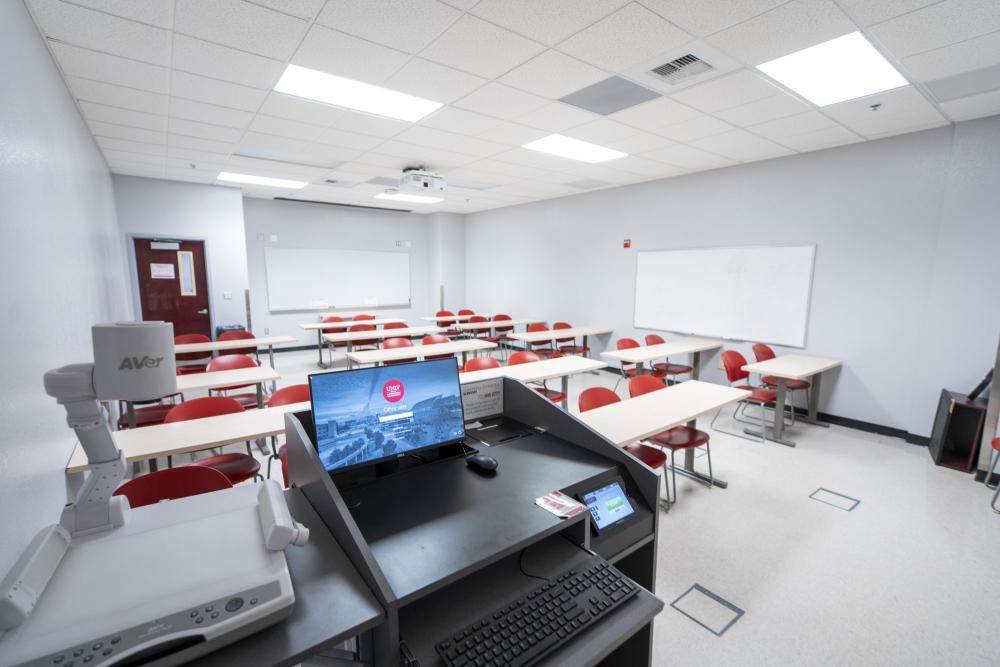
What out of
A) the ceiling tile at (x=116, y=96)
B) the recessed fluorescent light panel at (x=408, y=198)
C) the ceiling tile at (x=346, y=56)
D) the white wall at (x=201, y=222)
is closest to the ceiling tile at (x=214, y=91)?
the ceiling tile at (x=116, y=96)

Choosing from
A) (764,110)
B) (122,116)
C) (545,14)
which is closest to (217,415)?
(122,116)

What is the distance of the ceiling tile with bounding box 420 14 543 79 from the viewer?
2352 millimetres

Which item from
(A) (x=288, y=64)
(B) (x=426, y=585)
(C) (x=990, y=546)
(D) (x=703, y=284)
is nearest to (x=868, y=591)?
(C) (x=990, y=546)

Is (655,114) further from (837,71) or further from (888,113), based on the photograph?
(888,113)

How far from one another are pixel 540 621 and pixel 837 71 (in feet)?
11.9

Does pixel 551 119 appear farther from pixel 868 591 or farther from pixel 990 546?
pixel 990 546

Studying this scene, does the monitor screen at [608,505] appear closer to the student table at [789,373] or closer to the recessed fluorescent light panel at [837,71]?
the recessed fluorescent light panel at [837,71]

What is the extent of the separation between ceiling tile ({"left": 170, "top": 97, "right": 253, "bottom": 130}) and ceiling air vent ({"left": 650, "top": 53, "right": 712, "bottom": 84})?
3187 mm

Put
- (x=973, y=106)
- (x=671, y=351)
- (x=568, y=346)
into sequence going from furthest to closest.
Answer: (x=568, y=346), (x=671, y=351), (x=973, y=106)

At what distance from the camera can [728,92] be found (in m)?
3.10

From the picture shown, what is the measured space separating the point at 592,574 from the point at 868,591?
1987mm

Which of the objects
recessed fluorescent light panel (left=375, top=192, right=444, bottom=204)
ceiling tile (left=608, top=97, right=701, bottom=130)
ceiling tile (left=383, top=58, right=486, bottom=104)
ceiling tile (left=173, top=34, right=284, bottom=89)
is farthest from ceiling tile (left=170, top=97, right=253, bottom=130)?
recessed fluorescent light panel (left=375, top=192, right=444, bottom=204)

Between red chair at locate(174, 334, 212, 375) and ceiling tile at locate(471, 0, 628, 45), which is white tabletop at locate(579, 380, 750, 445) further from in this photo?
red chair at locate(174, 334, 212, 375)

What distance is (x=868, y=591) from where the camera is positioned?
7.14 feet
